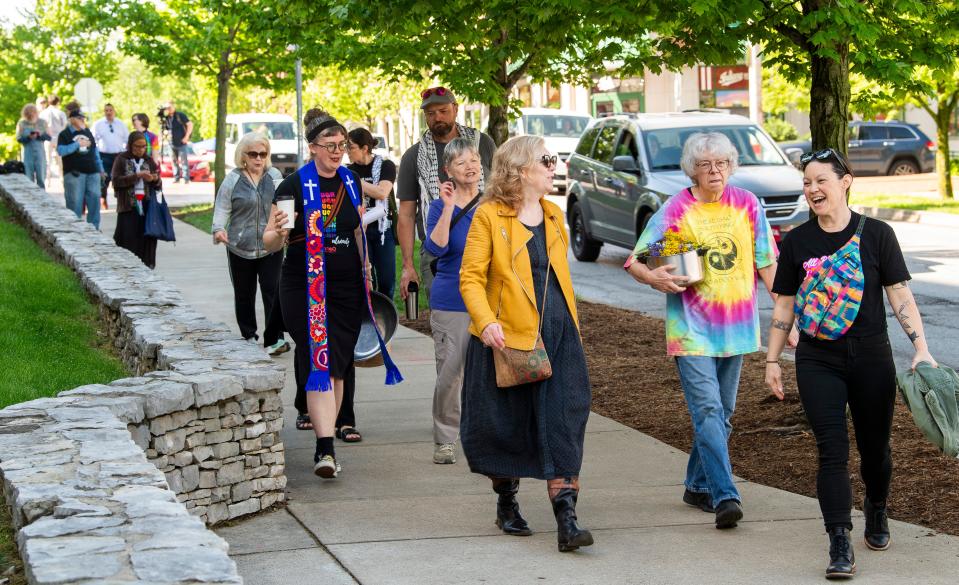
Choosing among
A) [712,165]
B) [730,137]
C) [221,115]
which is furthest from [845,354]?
[221,115]

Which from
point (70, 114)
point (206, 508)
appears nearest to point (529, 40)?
point (206, 508)

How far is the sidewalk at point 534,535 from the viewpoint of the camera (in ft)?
17.3

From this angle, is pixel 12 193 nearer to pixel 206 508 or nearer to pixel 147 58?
pixel 147 58

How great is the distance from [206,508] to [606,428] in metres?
2.94

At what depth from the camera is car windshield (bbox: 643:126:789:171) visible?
666 inches

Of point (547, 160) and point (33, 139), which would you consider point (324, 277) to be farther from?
point (33, 139)

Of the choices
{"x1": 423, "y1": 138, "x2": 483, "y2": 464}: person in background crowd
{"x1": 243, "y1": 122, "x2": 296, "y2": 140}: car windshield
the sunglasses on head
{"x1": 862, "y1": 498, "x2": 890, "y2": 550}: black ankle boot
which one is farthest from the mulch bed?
{"x1": 243, "y1": 122, "x2": 296, "y2": 140}: car windshield

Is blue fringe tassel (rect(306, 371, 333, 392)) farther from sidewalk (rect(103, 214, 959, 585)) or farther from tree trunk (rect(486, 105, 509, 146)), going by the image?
tree trunk (rect(486, 105, 509, 146))

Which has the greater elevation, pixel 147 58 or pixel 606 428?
pixel 147 58

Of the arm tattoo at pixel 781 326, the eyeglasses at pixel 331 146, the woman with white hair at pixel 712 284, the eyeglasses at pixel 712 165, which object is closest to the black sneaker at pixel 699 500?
the woman with white hair at pixel 712 284

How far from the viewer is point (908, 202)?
2591 cm

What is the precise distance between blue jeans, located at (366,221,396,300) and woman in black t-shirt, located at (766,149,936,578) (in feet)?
17.7

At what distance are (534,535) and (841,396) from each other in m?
1.44

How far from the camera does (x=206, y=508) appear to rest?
6004 millimetres
